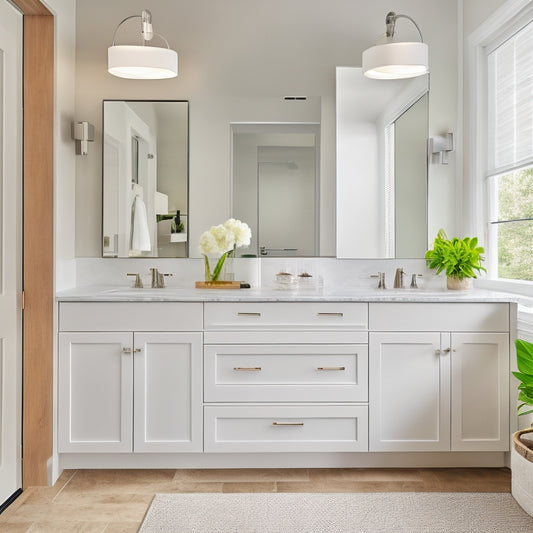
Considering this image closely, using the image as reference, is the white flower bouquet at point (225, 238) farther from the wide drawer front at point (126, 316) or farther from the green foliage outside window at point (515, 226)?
the green foliage outside window at point (515, 226)

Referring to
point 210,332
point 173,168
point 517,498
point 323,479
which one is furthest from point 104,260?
point 517,498

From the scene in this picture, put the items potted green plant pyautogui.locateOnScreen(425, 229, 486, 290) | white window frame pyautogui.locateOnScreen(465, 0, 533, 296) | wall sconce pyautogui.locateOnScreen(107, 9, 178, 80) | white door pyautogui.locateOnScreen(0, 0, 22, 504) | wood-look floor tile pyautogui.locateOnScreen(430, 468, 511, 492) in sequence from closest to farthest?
1. white door pyautogui.locateOnScreen(0, 0, 22, 504)
2. wood-look floor tile pyautogui.locateOnScreen(430, 468, 511, 492)
3. wall sconce pyautogui.locateOnScreen(107, 9, 178, 80)
4. potted green plant pyautogui.locateOnScreen(425, 229, 486, 290)
5. white window frame pyautogui.locateOnScreen(465, 0, 533, 296)

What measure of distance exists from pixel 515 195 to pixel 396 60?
3.05 feet

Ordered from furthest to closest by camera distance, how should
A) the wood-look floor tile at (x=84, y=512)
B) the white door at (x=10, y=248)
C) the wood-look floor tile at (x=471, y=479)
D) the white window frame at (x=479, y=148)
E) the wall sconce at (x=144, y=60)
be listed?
the white window frame at (x=479, y=148) → the wall sconce at (x=144, y=60) → the wood-look floor tile at (x=471, y=479) → the white door at (x=10, y=248) → the wood-look floor tile at (x=84, y=512)

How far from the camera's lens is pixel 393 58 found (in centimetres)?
283

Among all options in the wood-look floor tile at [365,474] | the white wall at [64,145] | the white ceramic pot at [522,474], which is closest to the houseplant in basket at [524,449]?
the white ceramic pot at [522,474]

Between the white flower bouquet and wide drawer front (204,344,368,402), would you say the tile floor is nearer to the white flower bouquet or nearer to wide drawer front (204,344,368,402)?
wide drawer front (204,344,368,402)

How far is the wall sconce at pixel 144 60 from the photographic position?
9.24 feet

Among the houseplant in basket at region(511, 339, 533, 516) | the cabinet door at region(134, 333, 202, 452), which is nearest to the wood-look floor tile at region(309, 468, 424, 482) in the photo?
the houseplant in basket at region(511, 339, 533, 516)

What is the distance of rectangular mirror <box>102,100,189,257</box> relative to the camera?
312cm

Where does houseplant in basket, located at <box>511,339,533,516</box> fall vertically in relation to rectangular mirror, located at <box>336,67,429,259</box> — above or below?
below

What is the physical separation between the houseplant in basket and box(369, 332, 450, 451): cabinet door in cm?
40

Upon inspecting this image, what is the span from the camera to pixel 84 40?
10.2 ft

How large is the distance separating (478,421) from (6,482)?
7.12 ft
